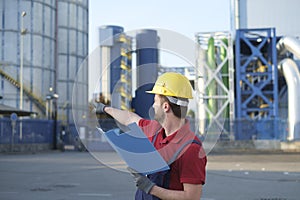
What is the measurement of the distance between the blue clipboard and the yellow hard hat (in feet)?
1.08

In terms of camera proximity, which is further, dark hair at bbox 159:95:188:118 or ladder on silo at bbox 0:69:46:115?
ladder on silo at bbox 0:69:46:115

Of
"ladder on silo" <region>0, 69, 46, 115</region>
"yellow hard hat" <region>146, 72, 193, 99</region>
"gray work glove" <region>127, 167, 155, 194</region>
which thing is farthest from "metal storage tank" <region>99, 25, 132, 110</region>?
"ladder on silo" <region>0, 69, 46, 115</region>

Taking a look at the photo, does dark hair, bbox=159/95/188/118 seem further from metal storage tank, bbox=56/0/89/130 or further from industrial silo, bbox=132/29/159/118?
metal storage tank, bbox=56/0/89/130

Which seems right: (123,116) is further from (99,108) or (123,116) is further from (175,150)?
(175,150)

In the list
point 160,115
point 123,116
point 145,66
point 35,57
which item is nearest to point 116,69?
point 145,66

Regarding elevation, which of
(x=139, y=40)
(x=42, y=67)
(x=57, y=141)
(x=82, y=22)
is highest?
(x=82, y=22)

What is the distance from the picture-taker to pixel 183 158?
2.93m

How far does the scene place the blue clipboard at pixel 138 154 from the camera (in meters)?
2.86

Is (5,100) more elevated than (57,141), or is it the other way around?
(5,100)

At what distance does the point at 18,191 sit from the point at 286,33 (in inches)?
1585

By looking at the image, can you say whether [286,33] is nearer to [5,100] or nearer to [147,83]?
[5,100]

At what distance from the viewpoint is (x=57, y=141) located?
41062 millimetres

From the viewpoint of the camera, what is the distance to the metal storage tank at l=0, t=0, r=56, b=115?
4744 centimetres

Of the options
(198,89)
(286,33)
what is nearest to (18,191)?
(198,89)
